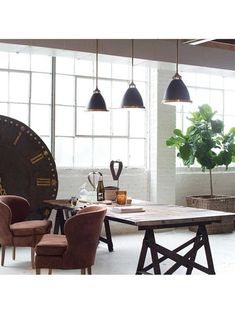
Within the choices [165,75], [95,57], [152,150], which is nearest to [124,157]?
[152,150]

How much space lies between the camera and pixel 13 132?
703cm

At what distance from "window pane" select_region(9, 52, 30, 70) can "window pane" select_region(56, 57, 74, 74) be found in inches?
18.6

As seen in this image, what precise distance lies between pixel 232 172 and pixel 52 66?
4093mm

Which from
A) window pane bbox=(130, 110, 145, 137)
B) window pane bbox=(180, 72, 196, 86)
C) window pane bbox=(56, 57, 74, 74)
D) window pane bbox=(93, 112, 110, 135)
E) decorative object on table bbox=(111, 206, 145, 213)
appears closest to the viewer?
decorative object on table bbox=(111, 206, 145, 213)

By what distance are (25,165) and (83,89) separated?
65.5 inches

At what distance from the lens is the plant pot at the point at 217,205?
8.25 meters

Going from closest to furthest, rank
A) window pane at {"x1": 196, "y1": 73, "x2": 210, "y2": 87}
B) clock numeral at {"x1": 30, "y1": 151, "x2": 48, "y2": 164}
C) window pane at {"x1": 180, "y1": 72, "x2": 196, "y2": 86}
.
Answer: clock numeral at {"x1": 30, "y1": 151, "x2": 48, "y2": 164} < window pane at {"x1": 180, "y1": 72, "x2": 196, "y2": 86} < window pane at {"x1": 196, "y1": 73, "x2": 210, "y2": 87}

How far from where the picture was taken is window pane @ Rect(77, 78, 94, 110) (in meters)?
7.92

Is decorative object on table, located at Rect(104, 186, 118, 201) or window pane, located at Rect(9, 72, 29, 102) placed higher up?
window pane, located at Rect(9, 72, 29, 102)

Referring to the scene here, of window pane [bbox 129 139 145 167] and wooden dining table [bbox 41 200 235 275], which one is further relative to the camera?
window pane [bbox 129 139 145 167]

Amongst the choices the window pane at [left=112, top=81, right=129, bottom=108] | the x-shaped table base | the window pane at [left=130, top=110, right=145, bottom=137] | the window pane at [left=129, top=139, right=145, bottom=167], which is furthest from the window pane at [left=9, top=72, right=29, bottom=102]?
the x-shaped table base

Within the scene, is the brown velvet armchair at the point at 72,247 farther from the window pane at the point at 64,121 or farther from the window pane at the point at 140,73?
the window pane at the point at 140,73

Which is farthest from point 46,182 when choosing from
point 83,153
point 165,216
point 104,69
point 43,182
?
point 165,216

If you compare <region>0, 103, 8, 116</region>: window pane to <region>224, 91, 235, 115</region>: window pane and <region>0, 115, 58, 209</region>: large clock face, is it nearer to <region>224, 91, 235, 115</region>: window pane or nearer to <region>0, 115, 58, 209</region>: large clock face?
<region>0, 115, 58, 209</region>: large clock face
